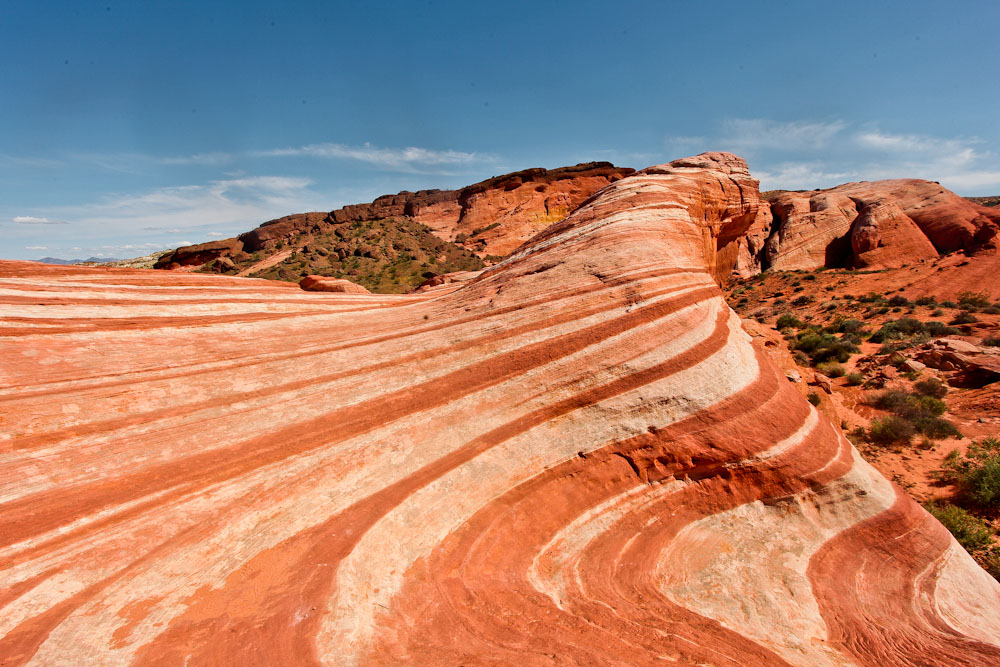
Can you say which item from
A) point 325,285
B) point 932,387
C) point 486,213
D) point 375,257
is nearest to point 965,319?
point 932,387

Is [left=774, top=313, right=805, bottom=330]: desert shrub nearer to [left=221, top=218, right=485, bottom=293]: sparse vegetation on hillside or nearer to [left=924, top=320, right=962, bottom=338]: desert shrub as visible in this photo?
[left=924, top=320, right=962, bottom=338]: desert shrub

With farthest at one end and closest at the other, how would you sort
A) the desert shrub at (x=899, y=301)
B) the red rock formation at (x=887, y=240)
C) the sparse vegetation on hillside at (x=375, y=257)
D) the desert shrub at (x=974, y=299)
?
the sparse vegetation on hillside at (x=375, y=257) < the red rock formation at (x=887, y=240) < the desert shrub at (x=899, y=301) < the desert shrub at (x=974, y=299)

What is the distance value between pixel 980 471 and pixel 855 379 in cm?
610

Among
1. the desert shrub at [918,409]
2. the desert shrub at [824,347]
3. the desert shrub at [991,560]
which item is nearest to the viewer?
the desert shrub at [991,560]

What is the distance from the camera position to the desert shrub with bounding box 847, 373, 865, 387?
13906mm

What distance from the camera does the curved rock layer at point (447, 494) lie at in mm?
3238

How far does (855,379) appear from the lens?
1396 cm

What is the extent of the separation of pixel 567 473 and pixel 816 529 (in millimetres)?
2955

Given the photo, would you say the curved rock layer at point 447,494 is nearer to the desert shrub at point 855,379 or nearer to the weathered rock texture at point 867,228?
the desert shrub at point 855,379

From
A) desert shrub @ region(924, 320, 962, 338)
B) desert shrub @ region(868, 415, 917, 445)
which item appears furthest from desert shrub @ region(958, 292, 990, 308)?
desert shrub @ region(868, 415, 917, 445)

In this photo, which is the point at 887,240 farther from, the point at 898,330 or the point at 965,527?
the point at 965,527

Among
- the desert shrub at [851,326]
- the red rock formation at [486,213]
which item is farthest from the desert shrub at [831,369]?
the red rock formation at [486,213]

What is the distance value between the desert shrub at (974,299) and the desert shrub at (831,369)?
42.5ft

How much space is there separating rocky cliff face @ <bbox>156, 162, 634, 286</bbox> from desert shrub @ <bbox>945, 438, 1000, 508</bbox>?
4031 centimetres
